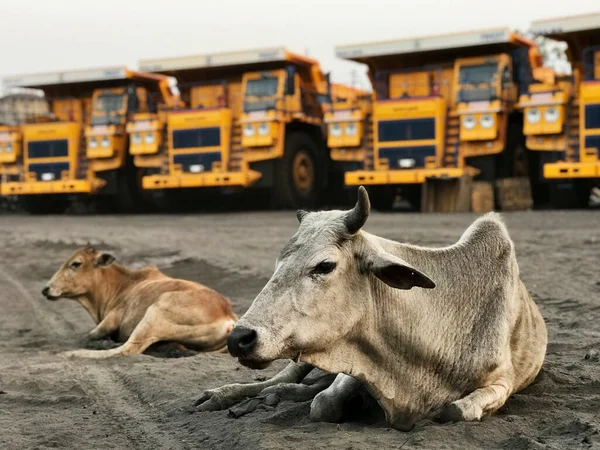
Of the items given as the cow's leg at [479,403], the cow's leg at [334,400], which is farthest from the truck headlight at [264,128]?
the cow's leg at [479,403]

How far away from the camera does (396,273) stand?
394 centimetres

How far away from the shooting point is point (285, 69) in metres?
19.2

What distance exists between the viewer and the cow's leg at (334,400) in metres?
4.27

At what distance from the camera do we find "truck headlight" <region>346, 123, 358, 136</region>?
57.0 feet

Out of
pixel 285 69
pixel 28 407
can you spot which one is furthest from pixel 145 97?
pixel 28 407

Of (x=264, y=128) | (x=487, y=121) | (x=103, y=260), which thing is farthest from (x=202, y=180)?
(x=103, y=260)

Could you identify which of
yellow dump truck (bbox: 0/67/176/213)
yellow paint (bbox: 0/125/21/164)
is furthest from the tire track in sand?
yellow paint (bbox: 0/125/21/164)

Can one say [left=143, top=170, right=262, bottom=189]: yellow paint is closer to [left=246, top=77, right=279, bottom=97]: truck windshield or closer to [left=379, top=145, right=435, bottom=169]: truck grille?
[left=246, top=77, right=279, bottom=97]: truck windshield

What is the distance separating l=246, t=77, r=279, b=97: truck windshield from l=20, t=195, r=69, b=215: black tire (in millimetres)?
5645

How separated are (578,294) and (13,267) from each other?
7.67m

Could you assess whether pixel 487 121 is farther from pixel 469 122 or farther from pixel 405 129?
pixel 405 129

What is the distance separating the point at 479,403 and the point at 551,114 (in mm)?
12065

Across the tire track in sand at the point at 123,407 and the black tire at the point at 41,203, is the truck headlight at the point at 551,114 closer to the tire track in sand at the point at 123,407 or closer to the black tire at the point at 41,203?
the tire track in sand at the point at 123,407

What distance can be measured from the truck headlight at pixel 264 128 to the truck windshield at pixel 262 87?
0.84m
